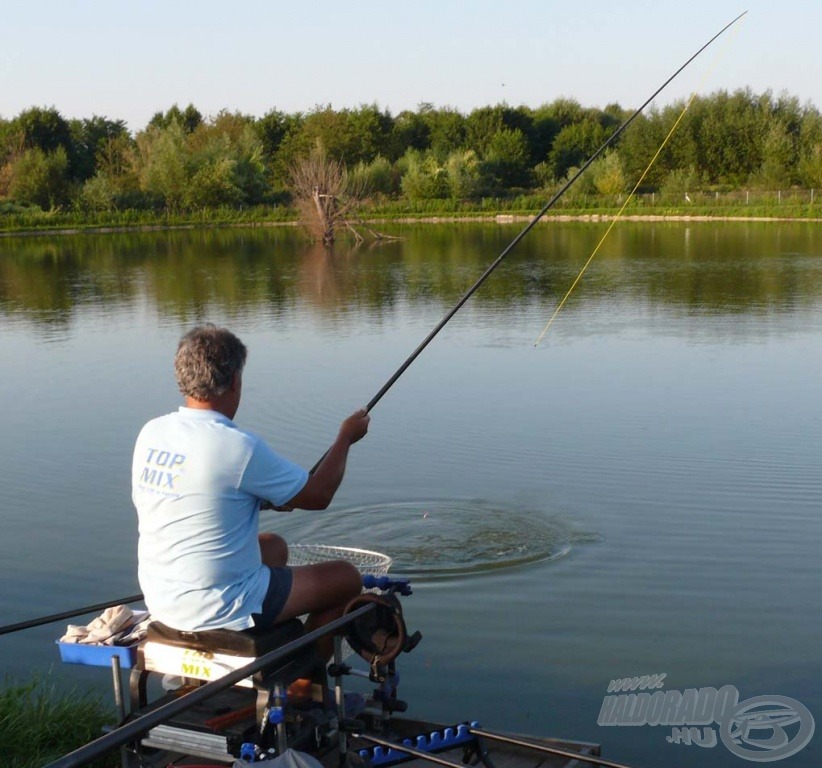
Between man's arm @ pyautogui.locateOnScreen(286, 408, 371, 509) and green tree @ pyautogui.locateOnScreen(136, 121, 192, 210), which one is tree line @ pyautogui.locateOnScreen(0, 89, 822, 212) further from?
man's arm @ pyautogui.locateOnScreen(286, 408, 371, 509)

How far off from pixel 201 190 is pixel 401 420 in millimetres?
51163

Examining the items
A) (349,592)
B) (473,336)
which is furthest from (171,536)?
(473,336)

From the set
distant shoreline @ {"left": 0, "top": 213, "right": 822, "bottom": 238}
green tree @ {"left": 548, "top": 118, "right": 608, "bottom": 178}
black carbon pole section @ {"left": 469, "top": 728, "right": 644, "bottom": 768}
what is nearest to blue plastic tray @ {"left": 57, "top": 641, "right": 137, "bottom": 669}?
black carbon pole section @ {"left": 469, "top": 728, "right": 644, "bottom": 768}

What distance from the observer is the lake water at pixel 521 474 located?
5598 mm

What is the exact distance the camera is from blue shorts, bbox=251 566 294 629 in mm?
3303

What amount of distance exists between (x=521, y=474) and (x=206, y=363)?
582 centimetres

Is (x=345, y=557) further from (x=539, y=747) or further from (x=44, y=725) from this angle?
(x=539, y=747)

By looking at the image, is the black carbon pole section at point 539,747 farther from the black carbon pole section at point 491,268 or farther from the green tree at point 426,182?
the green tree at point 426,182

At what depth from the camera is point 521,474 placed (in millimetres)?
8859

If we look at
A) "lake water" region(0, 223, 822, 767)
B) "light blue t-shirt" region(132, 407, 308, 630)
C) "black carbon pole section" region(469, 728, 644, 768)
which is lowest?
"lake water" region(0, 223, 822, 767)

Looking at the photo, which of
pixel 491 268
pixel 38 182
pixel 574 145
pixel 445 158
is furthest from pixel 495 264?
pixel 574 145

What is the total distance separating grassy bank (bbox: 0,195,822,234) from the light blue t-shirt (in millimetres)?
48161

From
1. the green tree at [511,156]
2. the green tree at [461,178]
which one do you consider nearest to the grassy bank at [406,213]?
the green tree at [461,178]

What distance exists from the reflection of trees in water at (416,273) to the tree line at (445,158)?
1465cm
